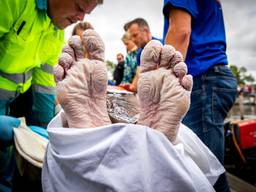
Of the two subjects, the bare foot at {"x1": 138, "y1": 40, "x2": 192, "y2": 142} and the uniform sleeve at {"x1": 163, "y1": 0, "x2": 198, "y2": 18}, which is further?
the uniform sleeve at {"x1": 163, "y1": 0, "x2": 198, "y2": 18}

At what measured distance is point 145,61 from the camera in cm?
97

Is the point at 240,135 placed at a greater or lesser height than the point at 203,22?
lesser

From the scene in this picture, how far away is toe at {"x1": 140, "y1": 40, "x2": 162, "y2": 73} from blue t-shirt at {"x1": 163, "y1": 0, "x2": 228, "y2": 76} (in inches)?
20.8

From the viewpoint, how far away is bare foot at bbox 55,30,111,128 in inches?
36.0

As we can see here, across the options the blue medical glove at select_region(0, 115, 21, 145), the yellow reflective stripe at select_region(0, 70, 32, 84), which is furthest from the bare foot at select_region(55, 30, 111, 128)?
the yellow reflective stripe at select_region(0, 70, 32, 84)

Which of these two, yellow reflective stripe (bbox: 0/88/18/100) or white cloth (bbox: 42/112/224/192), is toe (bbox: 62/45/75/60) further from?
yellow reflective stripe (bbox: 0/88/18/100)

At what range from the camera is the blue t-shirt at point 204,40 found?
1455mm

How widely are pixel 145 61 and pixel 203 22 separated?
65 centimetres

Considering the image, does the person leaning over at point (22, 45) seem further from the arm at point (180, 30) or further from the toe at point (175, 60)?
the toe at point (175, 60)

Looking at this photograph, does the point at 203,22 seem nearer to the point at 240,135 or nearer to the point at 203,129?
the point at 203,129

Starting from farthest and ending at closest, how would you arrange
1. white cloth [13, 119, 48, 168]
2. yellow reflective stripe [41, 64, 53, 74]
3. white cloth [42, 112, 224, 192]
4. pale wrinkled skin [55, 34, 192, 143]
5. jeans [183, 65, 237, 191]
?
yellow reflective stripe [41, 64, 53, 74]
jeans [183, 65, 237, 191]
white cloth [13, 119, 48, 168]
pale wrinkled skin [55, 34, 192, 143]
white cloth [42, 112, 224, 192]

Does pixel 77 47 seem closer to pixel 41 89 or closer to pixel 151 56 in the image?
pixel 151 56

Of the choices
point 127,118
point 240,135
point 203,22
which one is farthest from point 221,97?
point 240,135

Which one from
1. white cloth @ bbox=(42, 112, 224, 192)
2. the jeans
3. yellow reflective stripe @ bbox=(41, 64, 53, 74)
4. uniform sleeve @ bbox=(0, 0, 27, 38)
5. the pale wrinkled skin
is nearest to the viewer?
white cloth @ bbox=(42, 112, 224, 192)
